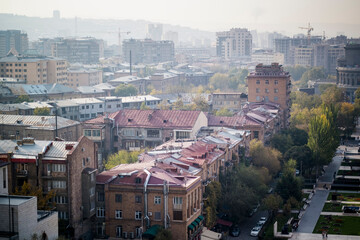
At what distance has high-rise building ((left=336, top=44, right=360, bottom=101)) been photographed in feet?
558

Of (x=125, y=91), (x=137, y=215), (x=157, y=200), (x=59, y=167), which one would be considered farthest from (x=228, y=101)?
(x=59, y=167)

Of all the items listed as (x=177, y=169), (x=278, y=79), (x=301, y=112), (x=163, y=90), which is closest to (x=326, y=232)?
(x=177, y=169)

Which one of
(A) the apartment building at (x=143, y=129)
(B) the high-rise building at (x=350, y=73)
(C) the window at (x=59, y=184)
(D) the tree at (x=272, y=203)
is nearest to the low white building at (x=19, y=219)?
(C) the window at (x=59, y=184)

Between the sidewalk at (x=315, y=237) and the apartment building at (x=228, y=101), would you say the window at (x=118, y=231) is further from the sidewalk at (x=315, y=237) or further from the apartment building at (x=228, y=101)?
the apartment building at (x=228, y=101)

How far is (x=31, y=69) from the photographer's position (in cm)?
15612

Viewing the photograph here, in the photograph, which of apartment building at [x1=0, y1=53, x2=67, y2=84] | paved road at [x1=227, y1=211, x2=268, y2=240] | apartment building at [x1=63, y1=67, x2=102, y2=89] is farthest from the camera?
apartment building at [x1=63, y1=67, x2=102, y2=89]

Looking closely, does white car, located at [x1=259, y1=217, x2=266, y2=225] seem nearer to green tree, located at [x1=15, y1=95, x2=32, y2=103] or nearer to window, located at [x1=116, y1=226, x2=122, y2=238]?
window, located at [x1=116, y1=226, x2=122, y2=238]

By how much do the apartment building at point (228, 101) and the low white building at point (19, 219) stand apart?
84289mm

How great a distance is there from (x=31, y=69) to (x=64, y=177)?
353 ft

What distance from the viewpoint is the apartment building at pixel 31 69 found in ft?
510

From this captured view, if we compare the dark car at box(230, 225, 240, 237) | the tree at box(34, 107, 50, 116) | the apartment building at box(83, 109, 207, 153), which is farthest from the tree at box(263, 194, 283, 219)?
the tree at box(34, 107, 50, 116)

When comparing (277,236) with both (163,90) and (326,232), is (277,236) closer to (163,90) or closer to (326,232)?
(326,232)

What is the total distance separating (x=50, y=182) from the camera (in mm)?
53188

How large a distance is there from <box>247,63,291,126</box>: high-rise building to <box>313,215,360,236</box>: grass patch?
1845 inches
